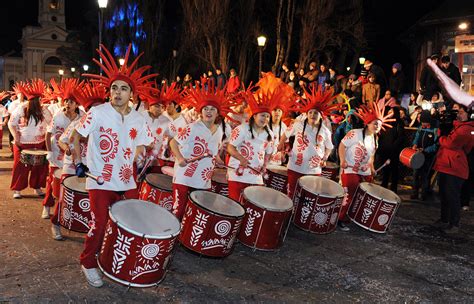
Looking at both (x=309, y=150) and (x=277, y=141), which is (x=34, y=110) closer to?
(x=277, y=141)

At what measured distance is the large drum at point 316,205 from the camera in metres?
6.19

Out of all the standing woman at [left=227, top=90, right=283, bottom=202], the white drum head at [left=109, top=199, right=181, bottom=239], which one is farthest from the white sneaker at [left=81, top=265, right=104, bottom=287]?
the standing woman at [left=227, top=90, right=283, bottom=202]

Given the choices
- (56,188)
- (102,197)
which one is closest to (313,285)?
(102,197)

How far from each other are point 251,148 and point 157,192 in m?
1.33

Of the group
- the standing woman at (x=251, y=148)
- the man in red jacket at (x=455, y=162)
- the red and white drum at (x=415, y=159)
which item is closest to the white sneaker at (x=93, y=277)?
the standing woman at (x=251, y=148)

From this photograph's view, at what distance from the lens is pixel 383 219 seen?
21.9 feet

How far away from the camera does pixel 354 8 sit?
71.3ft

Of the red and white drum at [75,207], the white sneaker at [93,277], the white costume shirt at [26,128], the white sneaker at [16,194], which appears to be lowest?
the white sneaker at [16,194]

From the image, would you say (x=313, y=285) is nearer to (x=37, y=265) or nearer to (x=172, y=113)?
(x=37, y=265)

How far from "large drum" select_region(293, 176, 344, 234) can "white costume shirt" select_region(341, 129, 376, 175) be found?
55cm

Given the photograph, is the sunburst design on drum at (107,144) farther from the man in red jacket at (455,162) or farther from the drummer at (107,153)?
the man in red jacket at (455,162)

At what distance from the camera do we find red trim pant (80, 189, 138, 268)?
4297mm

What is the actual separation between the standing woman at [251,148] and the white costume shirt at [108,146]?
1.71m

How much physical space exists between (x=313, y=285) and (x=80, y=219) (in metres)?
2.65
